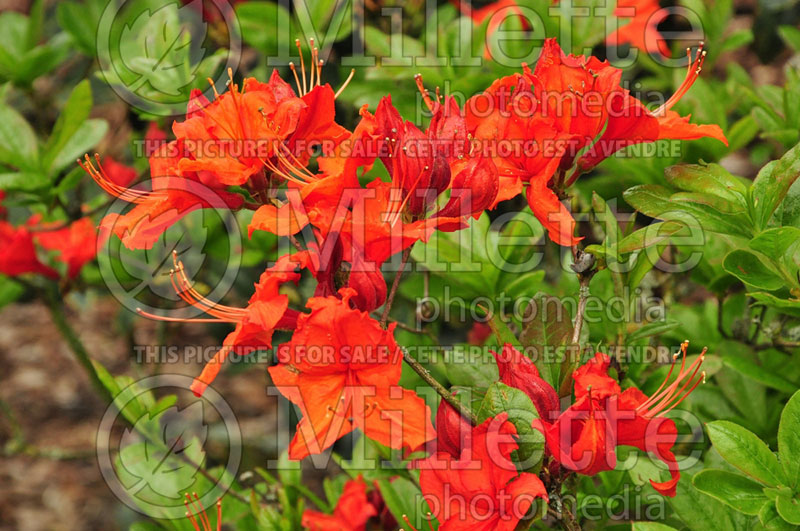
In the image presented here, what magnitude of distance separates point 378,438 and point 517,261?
1.87ft

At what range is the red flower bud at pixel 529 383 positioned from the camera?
1.00m

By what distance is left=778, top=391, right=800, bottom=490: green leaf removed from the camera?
1.01 meters

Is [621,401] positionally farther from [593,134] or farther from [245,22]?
[245,22]

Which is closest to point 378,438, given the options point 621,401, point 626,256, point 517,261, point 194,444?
point 621,401

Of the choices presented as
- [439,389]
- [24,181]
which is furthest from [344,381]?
[24,181]

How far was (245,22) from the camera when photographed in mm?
1806

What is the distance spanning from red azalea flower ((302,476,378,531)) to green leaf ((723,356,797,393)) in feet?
1.95

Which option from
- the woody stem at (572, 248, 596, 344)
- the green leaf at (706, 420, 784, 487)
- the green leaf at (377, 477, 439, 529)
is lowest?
the green leaf at (377, 477, 439, 529)

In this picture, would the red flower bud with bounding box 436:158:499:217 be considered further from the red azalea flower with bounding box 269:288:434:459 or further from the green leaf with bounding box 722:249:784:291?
the green leaf with bounding box 722:249:784:291

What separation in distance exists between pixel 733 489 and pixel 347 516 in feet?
1.78

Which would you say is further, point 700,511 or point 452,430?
point 700,511

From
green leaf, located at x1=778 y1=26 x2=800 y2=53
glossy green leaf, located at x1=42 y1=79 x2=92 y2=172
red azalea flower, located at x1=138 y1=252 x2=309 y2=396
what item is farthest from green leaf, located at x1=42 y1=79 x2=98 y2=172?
green leaf, located at x1=778 y1=26 x2=800 y2=53

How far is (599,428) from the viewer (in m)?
0.95

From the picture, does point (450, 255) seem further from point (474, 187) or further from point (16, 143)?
point (16, 143)
